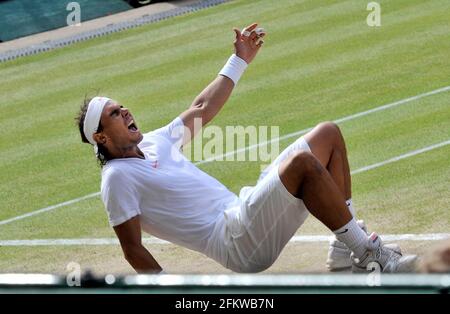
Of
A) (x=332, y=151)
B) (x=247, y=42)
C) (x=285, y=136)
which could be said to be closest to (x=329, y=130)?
(x=332, y=151)

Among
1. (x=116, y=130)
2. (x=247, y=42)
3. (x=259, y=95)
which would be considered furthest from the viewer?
(x=259, y=95)

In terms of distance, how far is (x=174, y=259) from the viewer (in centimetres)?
887

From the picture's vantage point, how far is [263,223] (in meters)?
7.12

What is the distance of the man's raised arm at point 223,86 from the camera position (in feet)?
27.0

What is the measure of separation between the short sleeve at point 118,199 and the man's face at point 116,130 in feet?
1.26

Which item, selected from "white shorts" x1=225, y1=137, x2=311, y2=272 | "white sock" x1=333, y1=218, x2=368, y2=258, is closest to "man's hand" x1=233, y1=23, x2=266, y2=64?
"white shorts" x1=225, y1=137, x2=311, y2=272

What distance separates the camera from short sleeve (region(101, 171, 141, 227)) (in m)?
7.01

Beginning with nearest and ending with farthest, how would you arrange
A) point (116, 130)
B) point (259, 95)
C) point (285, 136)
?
point (116, 130) → point (285, 136) → point (259, 95)

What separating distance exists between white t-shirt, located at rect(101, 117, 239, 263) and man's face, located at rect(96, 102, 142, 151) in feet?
0.50

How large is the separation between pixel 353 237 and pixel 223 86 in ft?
6.20

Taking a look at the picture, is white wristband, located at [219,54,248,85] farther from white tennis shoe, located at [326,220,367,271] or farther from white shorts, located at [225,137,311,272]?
white tennis shoe, located at [326,220,367,271]

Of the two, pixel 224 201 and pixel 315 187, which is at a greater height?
pixel 315 187

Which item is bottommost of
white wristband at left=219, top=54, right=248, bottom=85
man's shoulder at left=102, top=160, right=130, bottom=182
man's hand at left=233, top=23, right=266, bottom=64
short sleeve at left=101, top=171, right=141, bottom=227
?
short sleeve at left=101, top=171, right=141, bottom=227

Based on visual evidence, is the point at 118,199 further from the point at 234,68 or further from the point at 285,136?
the point at 285,136
